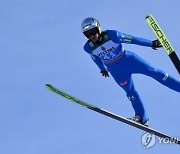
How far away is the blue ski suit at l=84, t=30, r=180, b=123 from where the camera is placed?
1853cm

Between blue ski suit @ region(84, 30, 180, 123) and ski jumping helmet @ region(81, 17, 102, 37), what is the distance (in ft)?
0.89

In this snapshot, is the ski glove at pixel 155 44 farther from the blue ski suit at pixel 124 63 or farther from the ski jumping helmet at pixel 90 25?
the ski jumping helmet at pixel 90 25

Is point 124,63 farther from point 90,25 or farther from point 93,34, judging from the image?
point 90,25

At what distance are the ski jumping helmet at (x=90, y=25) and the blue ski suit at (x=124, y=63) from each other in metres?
0.27

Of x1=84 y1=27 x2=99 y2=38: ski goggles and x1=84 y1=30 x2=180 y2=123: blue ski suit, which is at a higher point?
x1=84 y1=27 x2=99 y2=38: ski goggles

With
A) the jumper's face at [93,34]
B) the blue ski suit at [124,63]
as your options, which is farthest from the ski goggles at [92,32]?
the blue ski suit at [124,63]

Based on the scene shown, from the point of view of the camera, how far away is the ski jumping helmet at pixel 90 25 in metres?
18.5

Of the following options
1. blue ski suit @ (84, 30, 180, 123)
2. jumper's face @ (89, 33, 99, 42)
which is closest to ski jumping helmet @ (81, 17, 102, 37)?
jumper's face @ (89, 33, 99, 42)

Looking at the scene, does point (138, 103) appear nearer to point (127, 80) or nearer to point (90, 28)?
point (127, 80)

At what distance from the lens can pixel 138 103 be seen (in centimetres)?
1934

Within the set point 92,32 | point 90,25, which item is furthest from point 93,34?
point 90,25

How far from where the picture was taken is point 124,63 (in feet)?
62.2

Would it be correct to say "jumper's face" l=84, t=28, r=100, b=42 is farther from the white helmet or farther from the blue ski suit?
the blue ski suit

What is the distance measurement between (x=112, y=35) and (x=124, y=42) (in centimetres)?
38
